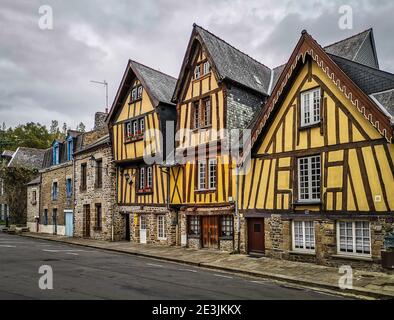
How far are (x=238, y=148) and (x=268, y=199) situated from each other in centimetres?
240

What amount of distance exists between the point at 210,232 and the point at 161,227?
343 centimetres

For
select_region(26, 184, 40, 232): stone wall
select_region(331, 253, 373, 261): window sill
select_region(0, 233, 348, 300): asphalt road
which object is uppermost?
select_region(26, 184, 40, 232): stone wall

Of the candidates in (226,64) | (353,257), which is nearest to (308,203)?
(353,257)

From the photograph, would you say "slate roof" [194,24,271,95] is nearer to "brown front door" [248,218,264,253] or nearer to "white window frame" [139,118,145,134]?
"white window frame" [139,118,145,134]

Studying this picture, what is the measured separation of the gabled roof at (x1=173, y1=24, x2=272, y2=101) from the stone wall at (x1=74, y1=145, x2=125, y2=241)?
651cm

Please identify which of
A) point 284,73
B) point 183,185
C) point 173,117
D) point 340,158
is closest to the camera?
point 340,158

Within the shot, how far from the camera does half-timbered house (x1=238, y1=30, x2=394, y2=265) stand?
11531 millimetres

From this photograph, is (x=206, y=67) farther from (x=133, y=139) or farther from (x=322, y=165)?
(x=322, y=165)

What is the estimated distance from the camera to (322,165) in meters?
12.9

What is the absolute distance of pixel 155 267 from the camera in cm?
1271

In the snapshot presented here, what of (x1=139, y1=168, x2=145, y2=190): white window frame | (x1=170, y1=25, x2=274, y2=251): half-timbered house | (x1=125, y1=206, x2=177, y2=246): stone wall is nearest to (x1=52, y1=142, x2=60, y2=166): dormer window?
(x1=125, y1=206, x2=177, y2=246): stone wall
